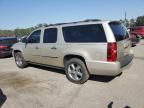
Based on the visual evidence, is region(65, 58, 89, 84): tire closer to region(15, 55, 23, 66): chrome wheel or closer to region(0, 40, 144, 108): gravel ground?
region(0, 40, 144, 108): gravel ground

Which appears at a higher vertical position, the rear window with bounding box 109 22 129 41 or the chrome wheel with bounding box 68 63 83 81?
the rear window with bounding box 109 22 129 41

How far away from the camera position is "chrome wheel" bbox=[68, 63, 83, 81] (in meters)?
6.28

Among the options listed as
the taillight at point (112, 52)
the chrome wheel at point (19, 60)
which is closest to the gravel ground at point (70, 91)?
the taillight at point (112, 52)

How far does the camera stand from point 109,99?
16.1 ft

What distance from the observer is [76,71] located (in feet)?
20.9

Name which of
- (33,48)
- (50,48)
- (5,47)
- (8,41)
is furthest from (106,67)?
(8,41)

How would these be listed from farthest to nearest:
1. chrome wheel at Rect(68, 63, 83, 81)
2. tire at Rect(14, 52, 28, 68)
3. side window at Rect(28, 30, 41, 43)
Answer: tire at Rect(14, 52, 28, 68)
side window at Rect(28, 30, 41, 43)
chrome wheel at Rect(68, 63, 83, 81)

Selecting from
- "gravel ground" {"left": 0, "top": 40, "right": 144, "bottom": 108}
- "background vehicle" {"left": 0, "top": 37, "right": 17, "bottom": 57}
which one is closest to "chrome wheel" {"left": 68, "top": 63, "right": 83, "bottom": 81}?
"gravel ground" {"left": 0, "top": 40, "right": 144, "bottom": 108}

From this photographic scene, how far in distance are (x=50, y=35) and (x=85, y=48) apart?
181 centimetres

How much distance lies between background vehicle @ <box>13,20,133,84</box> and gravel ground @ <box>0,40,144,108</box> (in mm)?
477

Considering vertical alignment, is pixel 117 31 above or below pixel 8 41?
above

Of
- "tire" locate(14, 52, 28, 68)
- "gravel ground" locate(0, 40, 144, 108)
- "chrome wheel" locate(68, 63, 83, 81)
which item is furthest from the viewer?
"tire" locate(14, 52, 28, 68)

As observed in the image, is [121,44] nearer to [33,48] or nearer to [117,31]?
[117,31]

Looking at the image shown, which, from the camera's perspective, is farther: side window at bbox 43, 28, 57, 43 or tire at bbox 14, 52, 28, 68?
tire at bbox 14, 52, 28, 68
